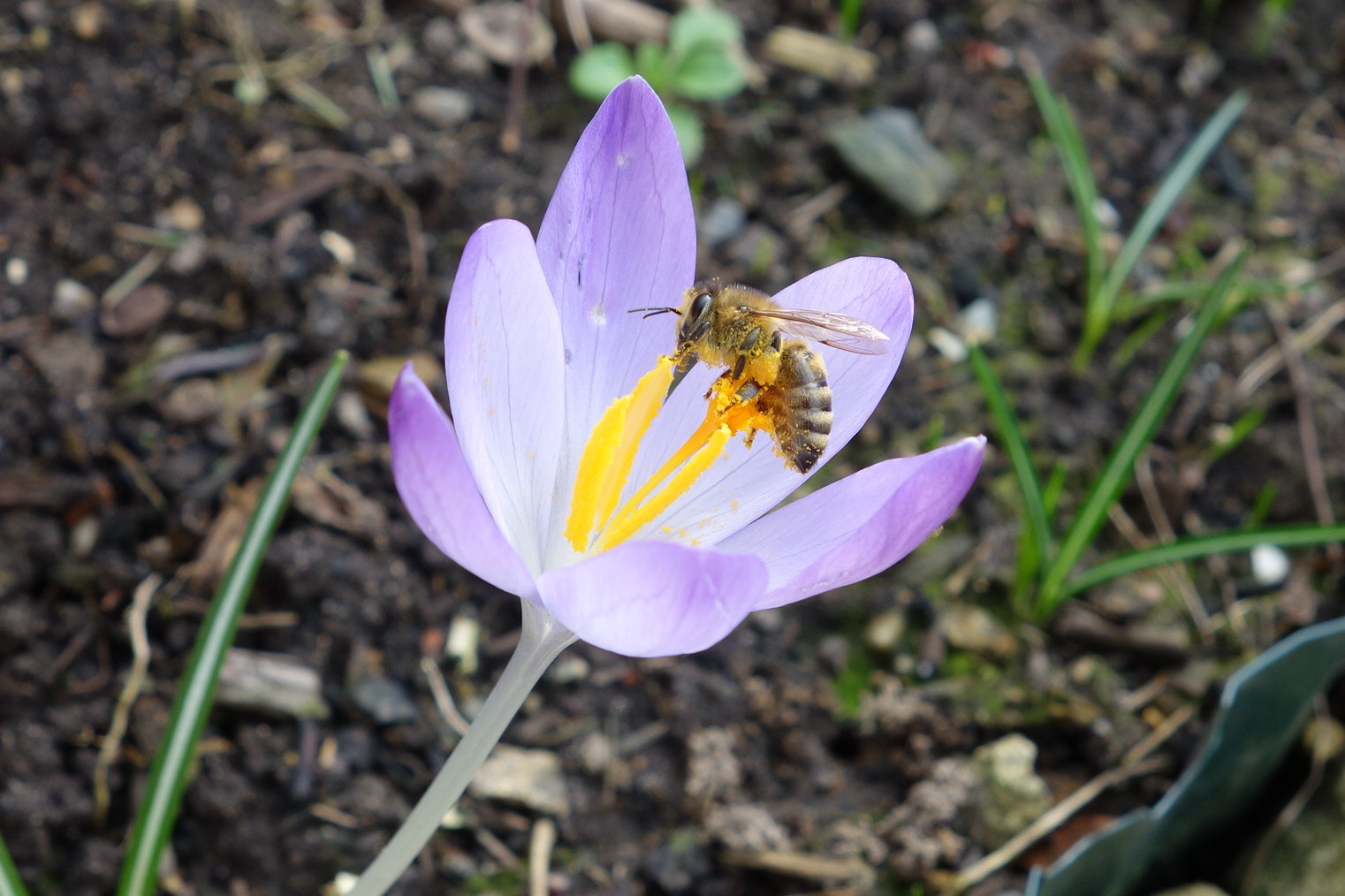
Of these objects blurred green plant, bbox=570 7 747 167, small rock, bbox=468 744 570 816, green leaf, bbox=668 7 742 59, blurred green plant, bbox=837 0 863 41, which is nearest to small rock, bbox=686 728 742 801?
small rock, bbox=468 744 570 816

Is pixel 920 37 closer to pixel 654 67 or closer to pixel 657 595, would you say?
pixel 654 67

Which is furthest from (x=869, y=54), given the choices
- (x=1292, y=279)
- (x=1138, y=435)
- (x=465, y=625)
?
(x=465, y=625)

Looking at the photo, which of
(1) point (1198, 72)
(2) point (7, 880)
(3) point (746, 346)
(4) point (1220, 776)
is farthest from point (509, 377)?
(1) point (1198, 72)

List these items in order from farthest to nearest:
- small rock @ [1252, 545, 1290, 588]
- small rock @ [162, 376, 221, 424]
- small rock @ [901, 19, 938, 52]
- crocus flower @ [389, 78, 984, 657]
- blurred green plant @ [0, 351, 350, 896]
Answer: small rock @ [901, 19, 938, 52] → small rock @ [1252, 545, 1290, 588] → small rock @ [162, 376, 221, 424] → blurred green plant @ [0, 351, 350, 896] → crocus flower @ [389, 78, 984, 657]

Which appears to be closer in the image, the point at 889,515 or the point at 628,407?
the point at 889,515

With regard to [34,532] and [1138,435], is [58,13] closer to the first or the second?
[34,532]

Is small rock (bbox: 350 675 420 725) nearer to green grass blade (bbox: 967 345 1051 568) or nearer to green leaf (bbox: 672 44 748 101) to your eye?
green grass blade (bbox: 967 345 1051 568)

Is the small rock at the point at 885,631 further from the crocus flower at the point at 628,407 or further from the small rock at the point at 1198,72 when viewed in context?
the small rock at the point at 1198,72
